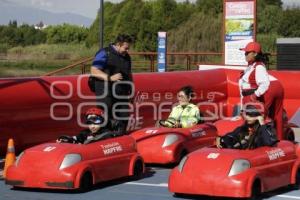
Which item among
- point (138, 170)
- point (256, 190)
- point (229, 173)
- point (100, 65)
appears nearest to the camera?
point (229, 173)

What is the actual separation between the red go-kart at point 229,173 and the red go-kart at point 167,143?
6.94 ft

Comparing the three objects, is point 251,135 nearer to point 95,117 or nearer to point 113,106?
point 95,117

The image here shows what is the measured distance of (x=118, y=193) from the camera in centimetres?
826

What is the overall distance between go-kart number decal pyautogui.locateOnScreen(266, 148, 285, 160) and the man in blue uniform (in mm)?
2247

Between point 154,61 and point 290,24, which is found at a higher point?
point 290,24

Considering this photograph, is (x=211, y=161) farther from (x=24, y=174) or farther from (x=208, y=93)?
(x=208, y=93)

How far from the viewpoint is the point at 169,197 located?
7.96m

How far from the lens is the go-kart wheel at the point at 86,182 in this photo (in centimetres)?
819

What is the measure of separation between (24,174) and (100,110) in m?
1.36

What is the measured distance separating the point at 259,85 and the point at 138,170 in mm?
1920

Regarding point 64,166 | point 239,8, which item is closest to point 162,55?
point 239,8

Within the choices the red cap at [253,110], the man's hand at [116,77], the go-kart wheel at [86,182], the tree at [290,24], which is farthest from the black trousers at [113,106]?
the tree at [290,24]

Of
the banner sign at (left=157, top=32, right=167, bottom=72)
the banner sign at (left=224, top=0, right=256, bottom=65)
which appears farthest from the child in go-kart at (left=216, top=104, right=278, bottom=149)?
the banner sign at (left=157, top=32, right=167, bottom=72)

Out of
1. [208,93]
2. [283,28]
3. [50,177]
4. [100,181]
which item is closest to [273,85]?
[100,181]
